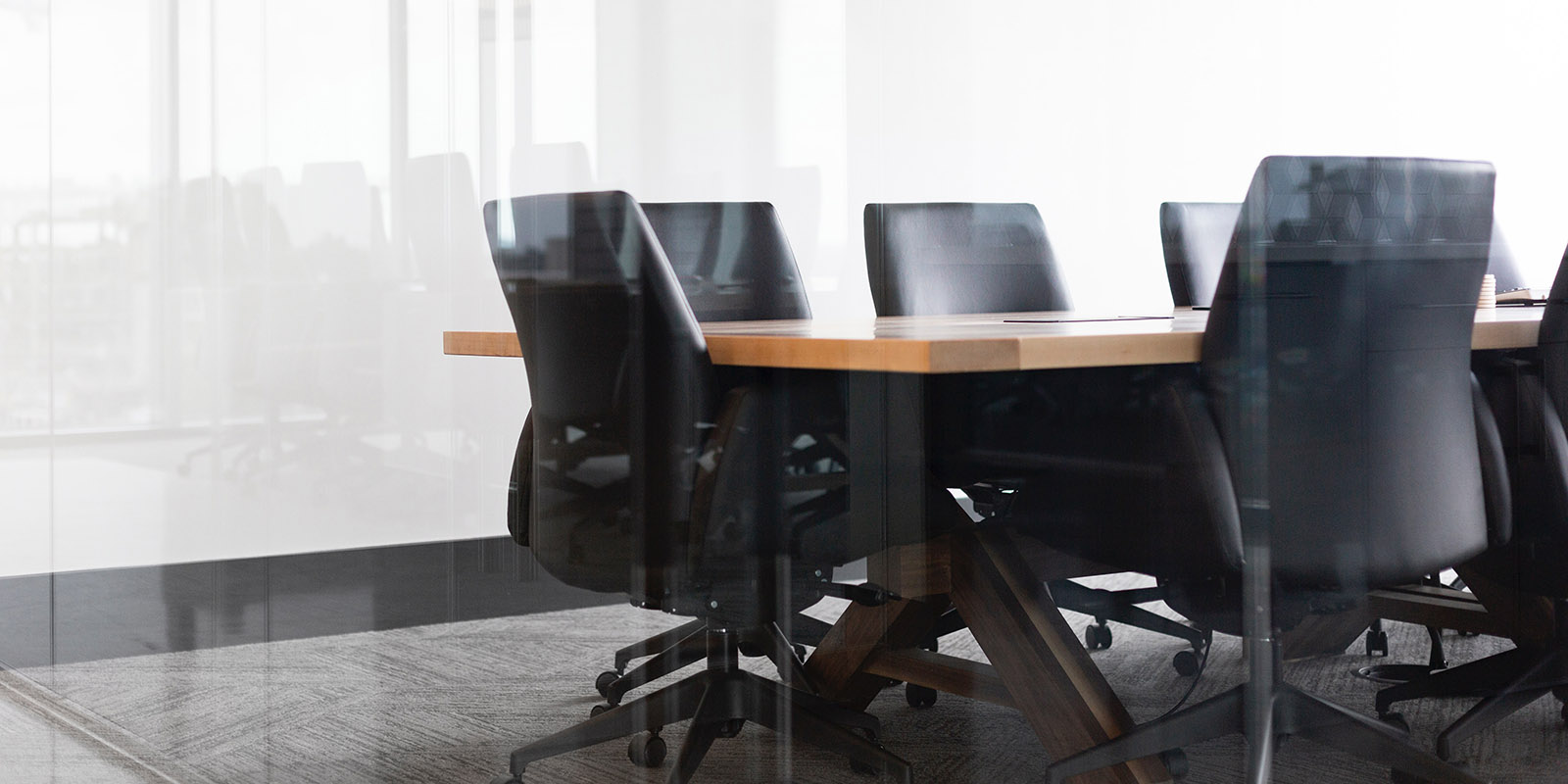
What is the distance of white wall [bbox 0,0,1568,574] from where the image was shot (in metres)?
2.14

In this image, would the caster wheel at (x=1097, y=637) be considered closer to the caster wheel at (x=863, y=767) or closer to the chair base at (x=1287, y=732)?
the chair base at (x=1287, y=732)

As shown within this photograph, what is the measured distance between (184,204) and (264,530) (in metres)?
0.58

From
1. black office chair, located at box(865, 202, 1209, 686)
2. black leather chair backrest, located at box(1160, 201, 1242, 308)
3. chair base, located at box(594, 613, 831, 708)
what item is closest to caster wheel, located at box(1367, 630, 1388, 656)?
black office chair, located at box(865, 202, 1209, 686)

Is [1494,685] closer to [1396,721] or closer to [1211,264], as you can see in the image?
[1396,721]

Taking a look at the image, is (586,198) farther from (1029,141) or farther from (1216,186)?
(1029,141)

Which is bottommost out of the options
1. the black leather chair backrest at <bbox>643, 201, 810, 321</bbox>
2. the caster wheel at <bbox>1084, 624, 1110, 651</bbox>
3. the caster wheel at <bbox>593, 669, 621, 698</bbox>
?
the caster wheel at <bbox>593, 669, 621, 698</bbox>

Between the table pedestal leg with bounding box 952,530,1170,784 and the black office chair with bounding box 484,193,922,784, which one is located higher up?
the black office chair with bounding box 484,193,922,784

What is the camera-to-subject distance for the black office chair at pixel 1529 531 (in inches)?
83.5

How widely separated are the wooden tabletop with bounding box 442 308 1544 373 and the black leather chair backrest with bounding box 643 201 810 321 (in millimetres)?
53

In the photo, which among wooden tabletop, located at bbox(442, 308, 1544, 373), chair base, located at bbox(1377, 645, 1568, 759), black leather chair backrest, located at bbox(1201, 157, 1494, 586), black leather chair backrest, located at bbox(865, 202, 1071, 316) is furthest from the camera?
black leather chair backrest, located at bbox(865, 202, 1071, 316)

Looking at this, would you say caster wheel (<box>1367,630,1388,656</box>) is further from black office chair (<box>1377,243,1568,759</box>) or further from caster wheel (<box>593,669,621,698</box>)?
caster wheel (<box>593,669,621,698</box>)

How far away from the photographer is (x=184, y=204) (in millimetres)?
2445

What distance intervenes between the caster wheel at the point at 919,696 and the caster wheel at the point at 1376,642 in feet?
2.18

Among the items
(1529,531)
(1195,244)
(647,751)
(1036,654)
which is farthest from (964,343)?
(1529,531)
